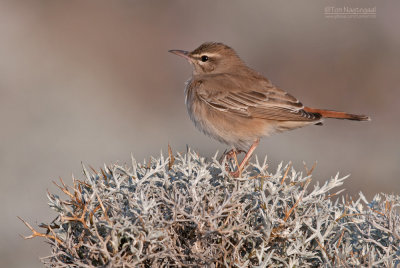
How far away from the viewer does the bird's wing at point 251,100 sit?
5.18 m

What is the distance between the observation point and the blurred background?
7.83m

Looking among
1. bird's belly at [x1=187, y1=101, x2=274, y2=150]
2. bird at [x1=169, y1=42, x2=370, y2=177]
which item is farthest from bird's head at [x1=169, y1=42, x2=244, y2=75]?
bird's belly at [x1=187, y1=101, x2=274, y2=150]

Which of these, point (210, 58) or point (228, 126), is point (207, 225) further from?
point (210, 58)

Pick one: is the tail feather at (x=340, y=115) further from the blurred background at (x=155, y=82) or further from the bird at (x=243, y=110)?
the blurred background at (x=155, y=82)

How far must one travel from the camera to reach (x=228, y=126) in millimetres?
5184

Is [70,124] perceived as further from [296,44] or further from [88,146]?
[296,44]

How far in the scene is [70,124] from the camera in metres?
8.75

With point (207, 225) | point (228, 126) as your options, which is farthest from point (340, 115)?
point (207, 225)

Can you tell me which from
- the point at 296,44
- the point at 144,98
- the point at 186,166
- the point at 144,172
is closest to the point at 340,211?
the point at 186,166

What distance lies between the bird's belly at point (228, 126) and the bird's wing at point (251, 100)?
0.20ft

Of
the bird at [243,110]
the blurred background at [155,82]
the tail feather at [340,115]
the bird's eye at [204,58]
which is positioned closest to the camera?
the tail feather at [340,115]

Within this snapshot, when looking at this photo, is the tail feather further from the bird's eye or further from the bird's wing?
the bird's eye

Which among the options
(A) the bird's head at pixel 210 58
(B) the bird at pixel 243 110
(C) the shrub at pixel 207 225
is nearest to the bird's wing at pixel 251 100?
(B) the bird at pixel 243 110

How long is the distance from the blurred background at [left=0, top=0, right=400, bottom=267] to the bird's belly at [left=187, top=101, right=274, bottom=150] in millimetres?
2160
